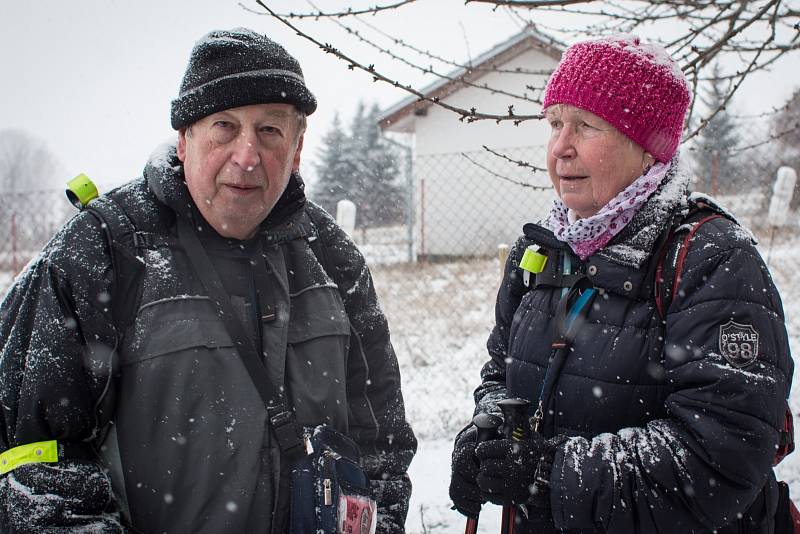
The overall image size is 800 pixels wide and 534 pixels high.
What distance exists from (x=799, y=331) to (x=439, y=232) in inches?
343

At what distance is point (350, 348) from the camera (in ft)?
7.09

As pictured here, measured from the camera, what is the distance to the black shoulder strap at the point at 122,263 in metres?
1.63

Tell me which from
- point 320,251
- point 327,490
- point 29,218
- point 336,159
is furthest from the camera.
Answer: point 336,159

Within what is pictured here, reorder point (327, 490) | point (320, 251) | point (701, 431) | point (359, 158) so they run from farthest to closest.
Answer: point (359, 158) → point (320, 251) → point (327, 490) → point (701, 431)

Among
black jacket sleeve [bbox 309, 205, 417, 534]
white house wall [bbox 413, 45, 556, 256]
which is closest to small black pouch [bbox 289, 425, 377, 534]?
black jacket sleeve [bbox 309, 205, 417, 534]

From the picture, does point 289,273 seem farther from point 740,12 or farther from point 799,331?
point 799,331

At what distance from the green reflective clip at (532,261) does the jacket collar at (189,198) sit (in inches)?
30.0

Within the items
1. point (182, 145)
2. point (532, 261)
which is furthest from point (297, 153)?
point (532, 261)

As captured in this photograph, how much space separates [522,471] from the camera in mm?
1497

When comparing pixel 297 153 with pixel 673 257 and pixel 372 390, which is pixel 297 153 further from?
pixel 673 257

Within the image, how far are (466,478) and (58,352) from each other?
45.7 inches

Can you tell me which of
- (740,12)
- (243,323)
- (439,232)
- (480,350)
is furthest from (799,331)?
(439,232)

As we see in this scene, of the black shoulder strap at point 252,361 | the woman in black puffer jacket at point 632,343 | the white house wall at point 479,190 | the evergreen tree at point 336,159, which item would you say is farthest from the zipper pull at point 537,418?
the evergreen tree at point 336,159

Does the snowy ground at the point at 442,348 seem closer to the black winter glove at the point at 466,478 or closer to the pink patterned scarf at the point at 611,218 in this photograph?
the black winter glove at the point at 466,478
